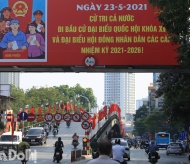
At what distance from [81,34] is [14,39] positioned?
9.96 feet

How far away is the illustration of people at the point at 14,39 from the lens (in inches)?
861

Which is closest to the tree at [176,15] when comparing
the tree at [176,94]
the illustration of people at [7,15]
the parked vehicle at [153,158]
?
the parked vehicle at [153,158]

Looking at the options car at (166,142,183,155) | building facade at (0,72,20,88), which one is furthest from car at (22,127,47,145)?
building facade at (0,72,20,88)

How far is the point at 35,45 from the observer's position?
21844mm

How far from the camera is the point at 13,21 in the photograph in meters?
22.1

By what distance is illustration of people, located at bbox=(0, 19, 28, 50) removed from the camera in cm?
2188

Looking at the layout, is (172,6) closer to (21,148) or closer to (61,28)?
(61,28)

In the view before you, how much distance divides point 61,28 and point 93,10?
1597 millimetres

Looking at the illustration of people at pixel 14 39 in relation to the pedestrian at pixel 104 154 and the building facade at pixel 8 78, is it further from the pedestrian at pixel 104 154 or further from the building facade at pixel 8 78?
the building facade at pixel 8 78

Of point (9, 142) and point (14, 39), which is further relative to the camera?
point (9, 142)

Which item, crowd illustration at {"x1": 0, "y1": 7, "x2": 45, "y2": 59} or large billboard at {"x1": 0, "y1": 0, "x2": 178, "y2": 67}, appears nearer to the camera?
large billboard at {"x1": 0, "y1": 0, "x2": 178, "y2": 67}

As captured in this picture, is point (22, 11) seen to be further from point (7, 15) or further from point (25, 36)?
point (25, 36)

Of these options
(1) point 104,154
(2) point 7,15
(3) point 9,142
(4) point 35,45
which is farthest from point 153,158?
(1) point 104,154

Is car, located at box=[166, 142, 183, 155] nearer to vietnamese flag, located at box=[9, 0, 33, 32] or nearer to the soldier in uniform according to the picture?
the soldier in uniform
